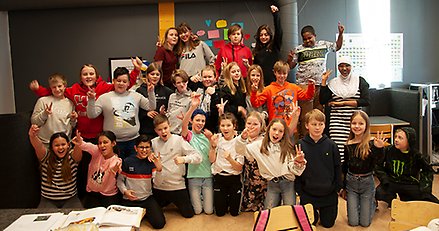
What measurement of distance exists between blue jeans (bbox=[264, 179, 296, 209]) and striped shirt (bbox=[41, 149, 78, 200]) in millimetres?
1637

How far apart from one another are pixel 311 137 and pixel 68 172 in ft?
6.53

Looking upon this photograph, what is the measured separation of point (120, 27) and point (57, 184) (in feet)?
7.74

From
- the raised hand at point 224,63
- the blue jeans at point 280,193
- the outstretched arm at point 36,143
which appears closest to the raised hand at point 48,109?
the outstretched arm at point 36,143

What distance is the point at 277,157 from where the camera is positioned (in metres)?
2.93

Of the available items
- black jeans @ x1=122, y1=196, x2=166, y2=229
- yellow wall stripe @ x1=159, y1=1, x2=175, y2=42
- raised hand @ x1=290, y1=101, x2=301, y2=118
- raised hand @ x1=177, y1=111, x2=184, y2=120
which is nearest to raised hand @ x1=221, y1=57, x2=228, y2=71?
raised hand @ x1=177, y1=111, x2=184, y2=120

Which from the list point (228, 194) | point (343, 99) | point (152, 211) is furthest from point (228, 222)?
point (343, 99)

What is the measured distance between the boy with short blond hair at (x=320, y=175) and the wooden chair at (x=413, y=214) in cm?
78

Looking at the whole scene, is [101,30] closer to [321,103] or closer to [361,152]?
[321,103]

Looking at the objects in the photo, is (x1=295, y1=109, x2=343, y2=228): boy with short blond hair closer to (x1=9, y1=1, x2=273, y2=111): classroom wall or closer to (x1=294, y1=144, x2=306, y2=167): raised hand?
(x1=294, y1=144, x2=306, y2=167): raised hand

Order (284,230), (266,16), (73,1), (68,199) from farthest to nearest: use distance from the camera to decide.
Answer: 1. (266,16)
2. (73,1)
3. (68,199)
4. (284,230)

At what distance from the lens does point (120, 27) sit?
4.70 m

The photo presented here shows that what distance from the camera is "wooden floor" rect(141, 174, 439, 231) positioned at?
2.96 metres

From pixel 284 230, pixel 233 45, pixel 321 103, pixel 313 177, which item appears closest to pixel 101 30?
pixel 233 45

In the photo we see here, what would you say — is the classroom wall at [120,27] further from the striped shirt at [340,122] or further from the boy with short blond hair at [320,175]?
the boy with short blond hair at [320,175]
